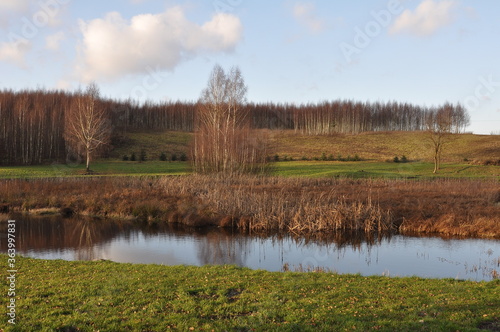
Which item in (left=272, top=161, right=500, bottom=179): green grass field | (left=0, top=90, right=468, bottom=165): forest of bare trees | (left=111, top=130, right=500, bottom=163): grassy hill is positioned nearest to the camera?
(left=272, top=161, right=500, bottom=179): green grass field

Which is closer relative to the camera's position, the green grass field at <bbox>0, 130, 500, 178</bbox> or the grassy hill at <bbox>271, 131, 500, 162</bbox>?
the green grass field at <bbox>0, 130, 500, 178</bbox>

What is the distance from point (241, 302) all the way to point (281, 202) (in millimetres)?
15254

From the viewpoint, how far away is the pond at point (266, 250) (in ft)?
51.5

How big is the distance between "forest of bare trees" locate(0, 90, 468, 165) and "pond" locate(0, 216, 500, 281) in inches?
1711

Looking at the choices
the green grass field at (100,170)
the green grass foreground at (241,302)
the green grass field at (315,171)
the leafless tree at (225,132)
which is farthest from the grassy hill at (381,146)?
the green grass foreground at (241,302)

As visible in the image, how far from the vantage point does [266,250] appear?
60.9ft

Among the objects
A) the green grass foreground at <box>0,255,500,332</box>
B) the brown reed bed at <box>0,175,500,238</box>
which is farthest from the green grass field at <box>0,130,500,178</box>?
the green grass foreground at <box>0,255,500,332</box>

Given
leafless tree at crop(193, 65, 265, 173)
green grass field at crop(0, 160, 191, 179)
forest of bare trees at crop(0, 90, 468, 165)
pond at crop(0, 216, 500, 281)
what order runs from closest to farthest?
1. pond at crop(0, 216, 500, 281)
2. leafless tree at crop(193, 65, 265, 173)
3. green grass field at crop(0, 160, 191, 179)
4. forest of bare trees at crop(0, 90, 468, 165)

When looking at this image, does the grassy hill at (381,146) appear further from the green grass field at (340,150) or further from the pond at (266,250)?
the pond at (266,250)

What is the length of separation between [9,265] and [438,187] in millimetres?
28338

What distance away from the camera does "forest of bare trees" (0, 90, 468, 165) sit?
203ft

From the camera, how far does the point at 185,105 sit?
112 m

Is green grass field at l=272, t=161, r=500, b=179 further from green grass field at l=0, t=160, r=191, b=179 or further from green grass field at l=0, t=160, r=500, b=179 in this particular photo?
green grass field at l=0, t=160, r=191, b=179

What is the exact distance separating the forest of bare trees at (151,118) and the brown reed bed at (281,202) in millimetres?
33039
